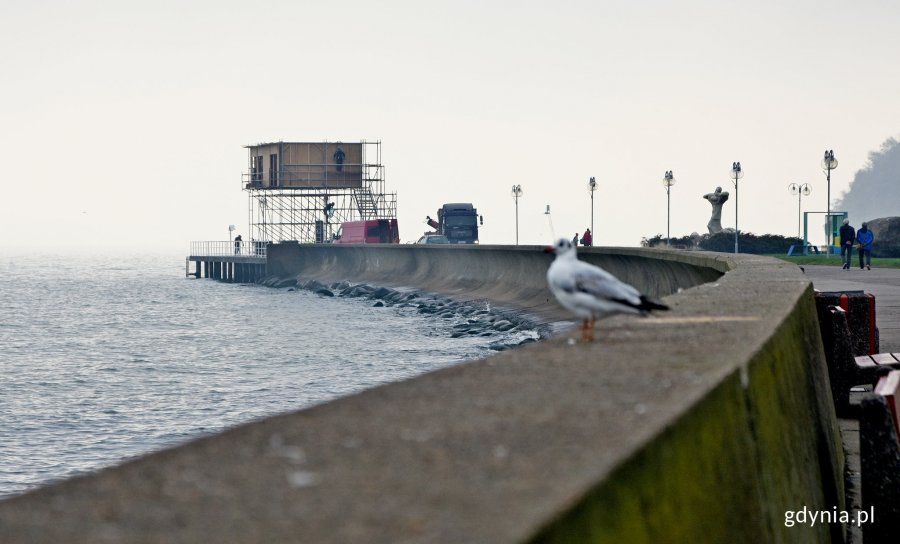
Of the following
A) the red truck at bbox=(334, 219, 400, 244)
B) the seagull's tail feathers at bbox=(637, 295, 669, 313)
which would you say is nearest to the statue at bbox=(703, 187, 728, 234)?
the red truck at bbox=(334, 219, 400, 244)

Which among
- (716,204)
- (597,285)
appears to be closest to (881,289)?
(597,285)

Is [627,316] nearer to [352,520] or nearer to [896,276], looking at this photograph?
[352,520]

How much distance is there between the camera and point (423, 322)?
150 feet

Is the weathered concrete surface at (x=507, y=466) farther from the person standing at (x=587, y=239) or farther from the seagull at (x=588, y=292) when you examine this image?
the person standing at (x=587, y=239)

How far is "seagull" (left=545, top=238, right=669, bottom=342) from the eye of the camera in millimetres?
6387

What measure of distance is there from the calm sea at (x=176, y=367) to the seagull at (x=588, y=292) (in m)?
13.4

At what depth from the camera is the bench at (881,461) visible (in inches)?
239

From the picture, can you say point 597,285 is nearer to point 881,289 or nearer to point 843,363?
point 843,363

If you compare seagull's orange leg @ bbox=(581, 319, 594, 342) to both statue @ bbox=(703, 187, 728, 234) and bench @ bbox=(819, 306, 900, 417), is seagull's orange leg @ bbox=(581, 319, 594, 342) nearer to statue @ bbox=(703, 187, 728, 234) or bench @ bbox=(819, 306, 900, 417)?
bench @ bbox=(819, 306, 900, 417)

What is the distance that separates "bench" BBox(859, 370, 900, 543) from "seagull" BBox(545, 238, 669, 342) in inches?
45.0

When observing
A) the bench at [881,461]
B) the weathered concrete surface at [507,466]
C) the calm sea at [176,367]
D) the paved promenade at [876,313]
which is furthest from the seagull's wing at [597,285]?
the calm sea at [176,367]

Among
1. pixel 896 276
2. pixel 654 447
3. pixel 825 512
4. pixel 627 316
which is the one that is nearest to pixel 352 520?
pixel 654 447

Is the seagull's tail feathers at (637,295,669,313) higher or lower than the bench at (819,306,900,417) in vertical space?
A: higher

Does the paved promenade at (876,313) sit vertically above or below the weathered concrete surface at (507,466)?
below
